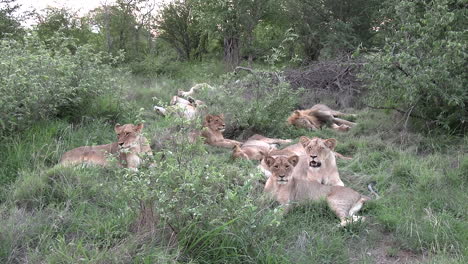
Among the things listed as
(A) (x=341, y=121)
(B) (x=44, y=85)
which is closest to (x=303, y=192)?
(B) (x=44, y=85)

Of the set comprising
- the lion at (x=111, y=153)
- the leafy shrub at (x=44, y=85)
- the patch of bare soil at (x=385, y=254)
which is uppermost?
the leafy shrub at (x=44, y=85)

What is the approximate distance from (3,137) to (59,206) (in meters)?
1.78

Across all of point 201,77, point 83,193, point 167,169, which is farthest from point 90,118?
point 201,77

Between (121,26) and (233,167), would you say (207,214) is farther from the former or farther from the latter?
(121,26)

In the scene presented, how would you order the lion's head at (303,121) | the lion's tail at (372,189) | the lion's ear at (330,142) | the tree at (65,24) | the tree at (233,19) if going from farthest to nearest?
the tree at (65,24) → the tree at (233,19) → the lion's head at (303,121) → the lion's ear at (330,142) → the lion's tail at (372,189)

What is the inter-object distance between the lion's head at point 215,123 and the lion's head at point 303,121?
1.37 m

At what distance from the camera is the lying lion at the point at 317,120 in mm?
8461

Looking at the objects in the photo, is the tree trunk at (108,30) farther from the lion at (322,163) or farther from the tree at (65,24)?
the lion at (322,163)

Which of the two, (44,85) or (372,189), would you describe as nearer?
(372,189)

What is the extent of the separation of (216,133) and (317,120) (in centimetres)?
200

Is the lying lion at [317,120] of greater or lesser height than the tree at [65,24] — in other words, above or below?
below

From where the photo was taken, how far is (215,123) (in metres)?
7.77

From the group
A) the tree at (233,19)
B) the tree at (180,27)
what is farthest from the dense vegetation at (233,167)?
the tree at (180,27)

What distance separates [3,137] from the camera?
5672 millimetres
